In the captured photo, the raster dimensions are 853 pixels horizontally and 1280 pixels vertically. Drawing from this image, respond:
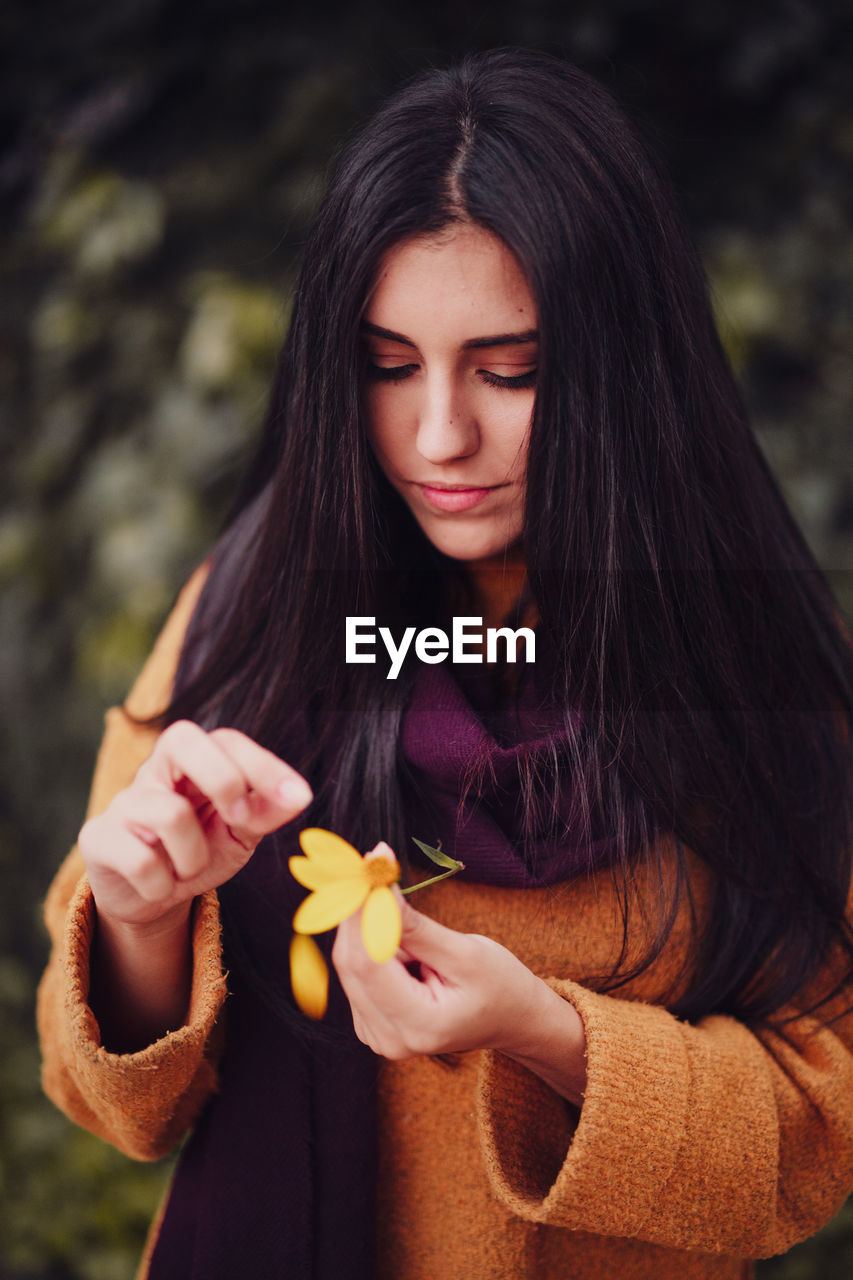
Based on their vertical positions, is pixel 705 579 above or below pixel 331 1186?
above

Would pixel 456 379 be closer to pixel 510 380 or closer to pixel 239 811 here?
pixel 510 380

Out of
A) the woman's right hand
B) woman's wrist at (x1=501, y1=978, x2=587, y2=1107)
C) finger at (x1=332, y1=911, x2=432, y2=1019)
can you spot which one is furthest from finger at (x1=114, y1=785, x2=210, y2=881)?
woman's wrist at (x1=501, y1=978, x2=587, y2=1107)

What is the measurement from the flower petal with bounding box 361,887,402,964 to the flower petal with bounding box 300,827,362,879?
0.8 inches

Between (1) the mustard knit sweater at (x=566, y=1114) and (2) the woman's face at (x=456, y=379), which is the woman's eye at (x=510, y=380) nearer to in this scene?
(2) the woman's face at (x=456, y=379)

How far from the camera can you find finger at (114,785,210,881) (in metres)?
0.64

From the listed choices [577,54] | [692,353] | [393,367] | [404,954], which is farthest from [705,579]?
[577,54]

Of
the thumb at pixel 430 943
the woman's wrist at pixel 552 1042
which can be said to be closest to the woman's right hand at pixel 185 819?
the thumb at pixel 430 943

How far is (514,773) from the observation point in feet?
2.99

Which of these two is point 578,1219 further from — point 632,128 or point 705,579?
point 632,128

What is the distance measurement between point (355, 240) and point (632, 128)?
261 millimetres

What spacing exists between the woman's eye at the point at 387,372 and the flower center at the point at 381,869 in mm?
428

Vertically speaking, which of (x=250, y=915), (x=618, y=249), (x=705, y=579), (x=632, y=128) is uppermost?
(x=632, y=128)

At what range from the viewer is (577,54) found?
66.2 inches

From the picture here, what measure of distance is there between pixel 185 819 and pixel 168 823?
1 centimetres
